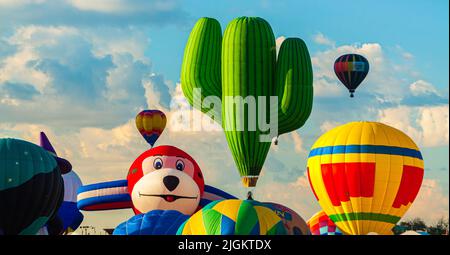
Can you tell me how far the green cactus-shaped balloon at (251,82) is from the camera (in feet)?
118

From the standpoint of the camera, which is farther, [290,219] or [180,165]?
[180,165]

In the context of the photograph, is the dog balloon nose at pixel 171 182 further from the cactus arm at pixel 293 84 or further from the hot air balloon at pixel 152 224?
the cactus arm at pixel 293 84

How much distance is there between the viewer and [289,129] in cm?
3728

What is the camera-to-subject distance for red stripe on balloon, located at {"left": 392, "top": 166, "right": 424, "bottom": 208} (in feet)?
102

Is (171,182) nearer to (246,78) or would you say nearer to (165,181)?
(165,181)

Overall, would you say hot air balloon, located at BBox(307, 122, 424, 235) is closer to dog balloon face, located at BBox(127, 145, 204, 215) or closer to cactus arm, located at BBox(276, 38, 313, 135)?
dog balloon face, located at BBox(127, 145, 204, 215)

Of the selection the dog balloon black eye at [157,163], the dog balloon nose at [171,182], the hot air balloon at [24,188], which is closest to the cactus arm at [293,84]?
the dog balloon black eye at [157,163]

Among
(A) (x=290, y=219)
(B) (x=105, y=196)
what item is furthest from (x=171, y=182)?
(A) (x=290, y=219)

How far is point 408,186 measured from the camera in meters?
31.2

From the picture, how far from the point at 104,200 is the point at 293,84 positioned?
9327 millimetres

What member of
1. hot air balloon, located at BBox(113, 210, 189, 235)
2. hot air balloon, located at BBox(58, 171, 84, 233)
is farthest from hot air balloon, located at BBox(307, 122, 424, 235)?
hot air balloon, located at BBox(58, 171, 84, 233)

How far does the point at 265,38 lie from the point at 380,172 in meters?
8.38
